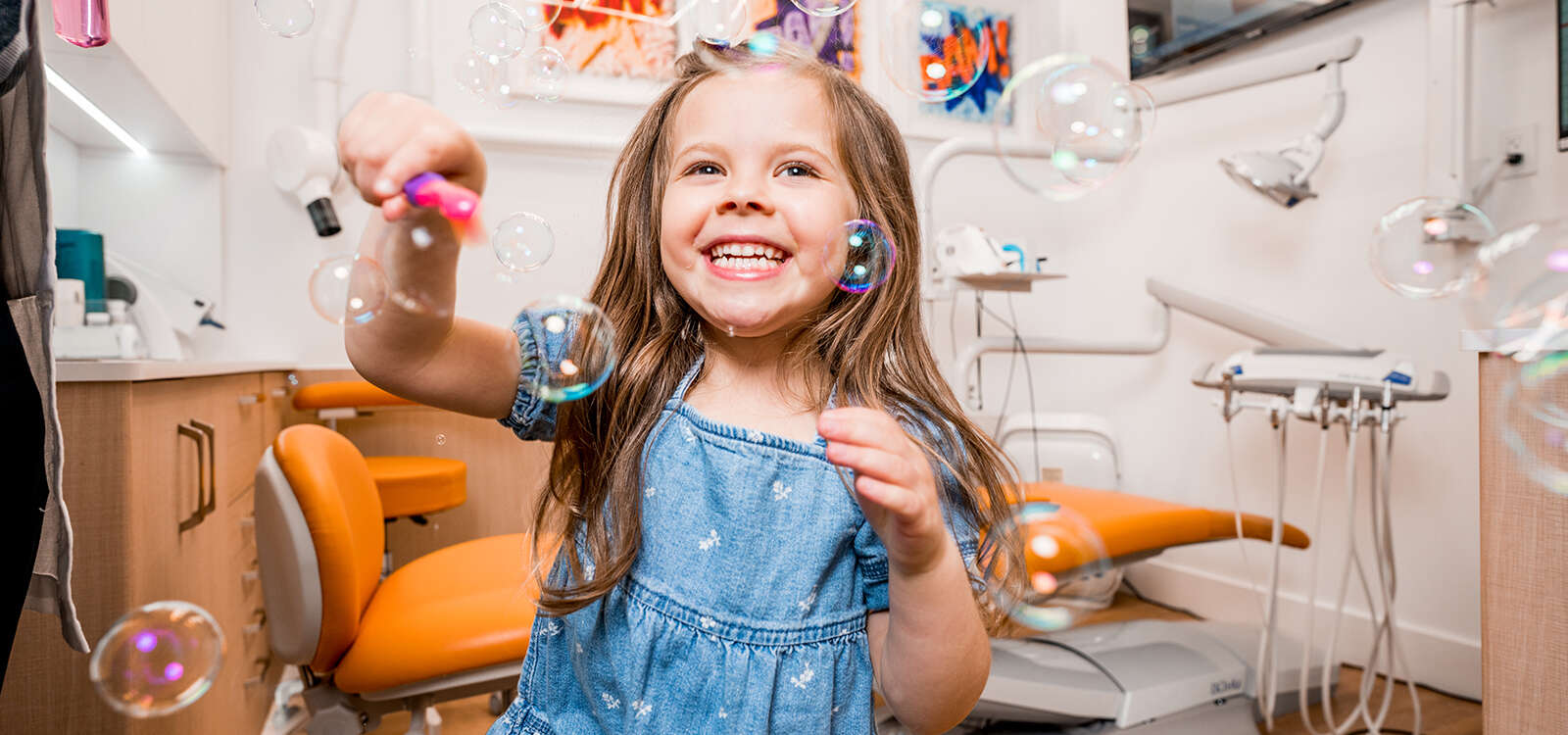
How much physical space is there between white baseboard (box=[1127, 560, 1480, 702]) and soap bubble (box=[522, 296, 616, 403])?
67.3 inches

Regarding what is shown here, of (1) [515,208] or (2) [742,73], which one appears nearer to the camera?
(2) [742,73]

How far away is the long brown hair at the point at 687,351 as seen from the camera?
0.73 metres

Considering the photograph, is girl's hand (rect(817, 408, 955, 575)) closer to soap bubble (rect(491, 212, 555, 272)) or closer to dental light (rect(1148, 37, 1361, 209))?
soap bubble (rect(491, 212, 555, 272))

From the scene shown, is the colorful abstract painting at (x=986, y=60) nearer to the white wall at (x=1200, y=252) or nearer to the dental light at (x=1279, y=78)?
the white wall at (x=1200, y=252)

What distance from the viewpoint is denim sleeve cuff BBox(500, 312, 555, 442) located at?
2.30 feet

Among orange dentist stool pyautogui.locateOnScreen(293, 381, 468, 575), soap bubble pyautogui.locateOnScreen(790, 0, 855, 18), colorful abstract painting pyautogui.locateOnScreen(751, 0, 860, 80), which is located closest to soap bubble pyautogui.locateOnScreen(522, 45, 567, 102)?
soap bubble pyautogui.locateOnScreen(790, 0, 855, 18)

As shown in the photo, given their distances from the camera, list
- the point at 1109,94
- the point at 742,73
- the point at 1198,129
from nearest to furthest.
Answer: the point at 742,73, the point at 1109,94, the point at 1198,129

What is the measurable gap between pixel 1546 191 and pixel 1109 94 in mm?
1331

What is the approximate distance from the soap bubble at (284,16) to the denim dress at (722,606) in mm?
582

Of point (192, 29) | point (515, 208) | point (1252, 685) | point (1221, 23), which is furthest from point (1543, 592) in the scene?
point (192, 29)

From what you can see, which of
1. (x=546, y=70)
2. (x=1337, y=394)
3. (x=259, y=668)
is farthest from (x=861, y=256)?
(x=259, y=668)

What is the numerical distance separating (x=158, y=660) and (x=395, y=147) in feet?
1.98

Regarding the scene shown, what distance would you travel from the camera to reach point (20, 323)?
61 cm

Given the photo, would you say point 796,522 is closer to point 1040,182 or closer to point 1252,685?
point 1040,182
